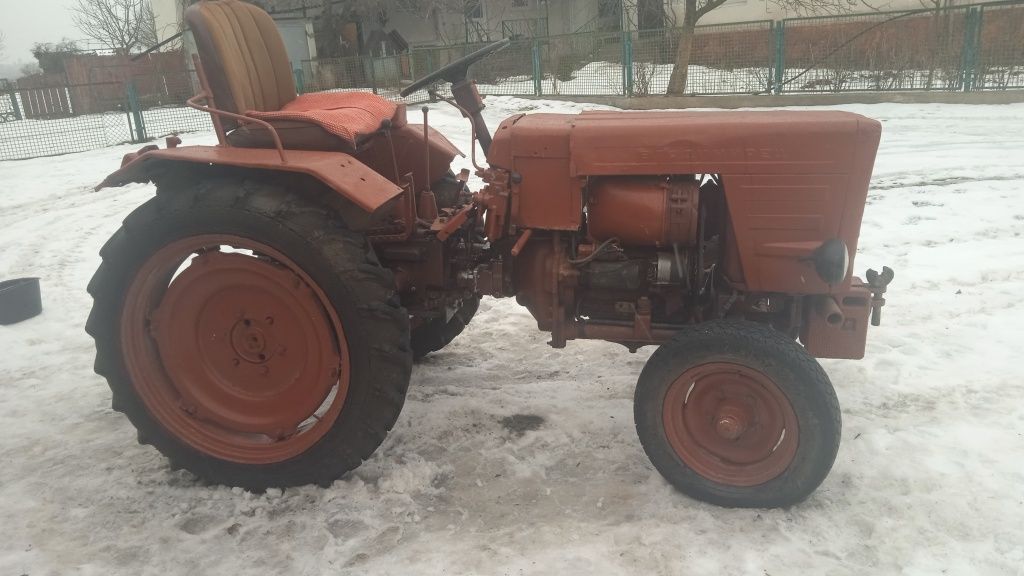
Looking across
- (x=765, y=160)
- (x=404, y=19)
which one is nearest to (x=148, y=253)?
(x=765, y=160)

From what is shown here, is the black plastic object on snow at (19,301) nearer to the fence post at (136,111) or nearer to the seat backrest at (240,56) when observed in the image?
the seat backrest at (240,56)

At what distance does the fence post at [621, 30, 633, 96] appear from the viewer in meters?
14.5

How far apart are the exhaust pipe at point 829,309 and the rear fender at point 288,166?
1528 millimetres

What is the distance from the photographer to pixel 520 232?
2746 mm

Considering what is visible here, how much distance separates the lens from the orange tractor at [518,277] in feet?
7.97

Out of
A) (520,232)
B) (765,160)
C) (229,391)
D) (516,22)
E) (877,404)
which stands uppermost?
(516,22)

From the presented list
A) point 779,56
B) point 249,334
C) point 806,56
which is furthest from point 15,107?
point 249,334

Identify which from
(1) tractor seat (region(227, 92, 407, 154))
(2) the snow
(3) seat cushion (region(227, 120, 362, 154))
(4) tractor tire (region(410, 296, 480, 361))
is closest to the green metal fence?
(2) the snow

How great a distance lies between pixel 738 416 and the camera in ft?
8.11

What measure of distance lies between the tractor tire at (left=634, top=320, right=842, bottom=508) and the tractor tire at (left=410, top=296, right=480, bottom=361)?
4.39 ft

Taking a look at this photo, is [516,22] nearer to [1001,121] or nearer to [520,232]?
[1001,121]

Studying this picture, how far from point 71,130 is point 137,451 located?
1308cm

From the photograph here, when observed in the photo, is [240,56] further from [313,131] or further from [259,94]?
[313,131]

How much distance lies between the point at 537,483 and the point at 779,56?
41.6 ft
